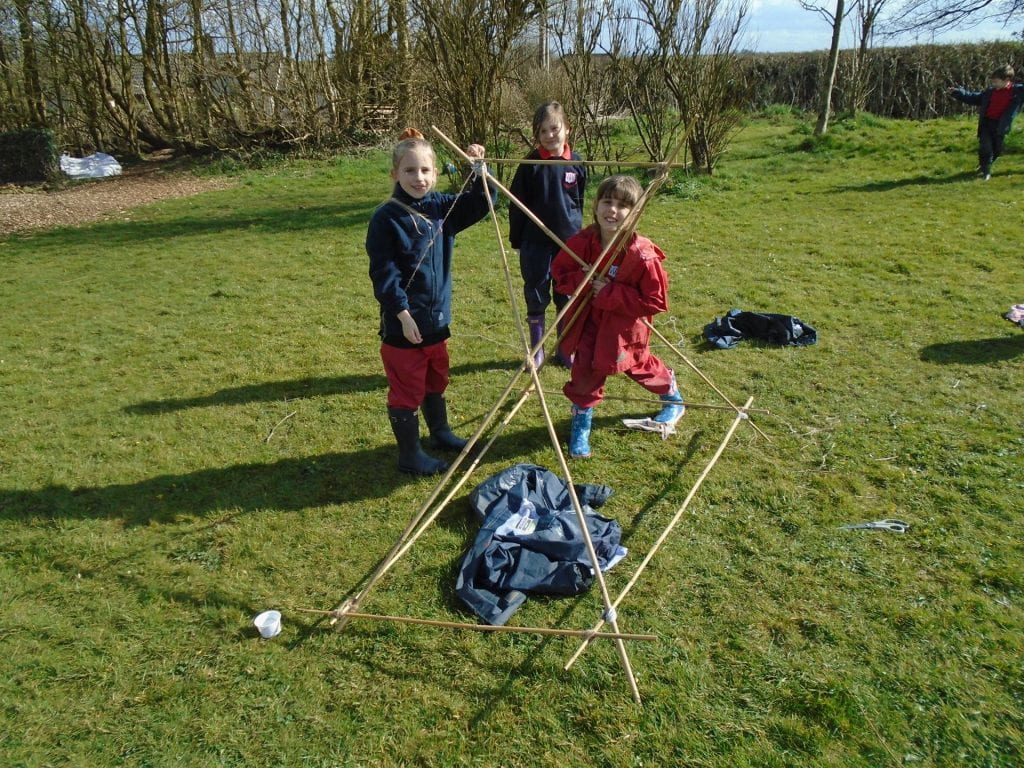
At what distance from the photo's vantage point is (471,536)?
11.1 ft

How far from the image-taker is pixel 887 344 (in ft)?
17.2

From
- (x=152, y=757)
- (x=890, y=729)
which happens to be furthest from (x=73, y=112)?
(x=890, y=729)

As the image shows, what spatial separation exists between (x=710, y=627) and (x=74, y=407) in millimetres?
4674

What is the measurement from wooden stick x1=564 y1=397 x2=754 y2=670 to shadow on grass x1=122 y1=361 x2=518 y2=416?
6.11 ft

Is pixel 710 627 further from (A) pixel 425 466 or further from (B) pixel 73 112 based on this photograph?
(B) pixel 73 112

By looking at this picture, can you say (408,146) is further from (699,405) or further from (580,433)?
(699,405)

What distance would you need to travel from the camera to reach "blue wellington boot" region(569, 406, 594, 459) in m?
3.99

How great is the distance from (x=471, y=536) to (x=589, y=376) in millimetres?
1135

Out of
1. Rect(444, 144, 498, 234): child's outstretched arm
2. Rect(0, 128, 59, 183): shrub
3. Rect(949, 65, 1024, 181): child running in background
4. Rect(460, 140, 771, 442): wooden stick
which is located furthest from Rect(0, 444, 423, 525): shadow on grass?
Rect(0, 128, 59, 183): shrub

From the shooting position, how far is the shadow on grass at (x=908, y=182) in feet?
32.9

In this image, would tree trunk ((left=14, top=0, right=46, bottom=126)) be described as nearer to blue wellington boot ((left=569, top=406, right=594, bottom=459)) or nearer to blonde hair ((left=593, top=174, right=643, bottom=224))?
blonde hair ((left=593, top=174, right=643, bottom=224))

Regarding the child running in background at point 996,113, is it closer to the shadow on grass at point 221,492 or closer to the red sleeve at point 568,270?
the red sleeve at point 568,270

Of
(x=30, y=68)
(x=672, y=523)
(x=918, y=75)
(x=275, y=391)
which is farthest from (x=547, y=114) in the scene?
(x=30, y=68)

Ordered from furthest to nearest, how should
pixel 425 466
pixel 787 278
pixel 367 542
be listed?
1. pixel 787 278
2. pixel 425 466
3. pixel 367 542
